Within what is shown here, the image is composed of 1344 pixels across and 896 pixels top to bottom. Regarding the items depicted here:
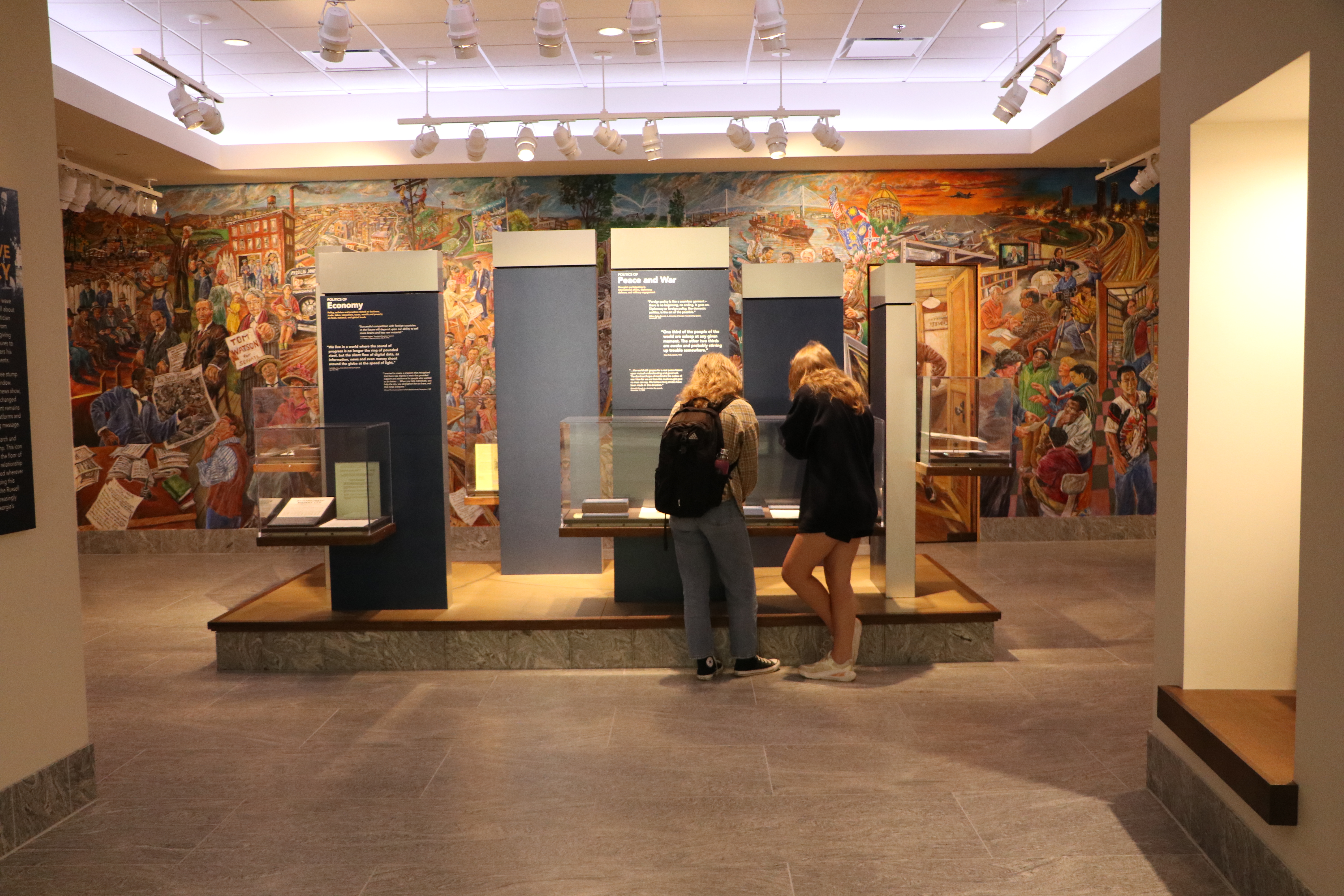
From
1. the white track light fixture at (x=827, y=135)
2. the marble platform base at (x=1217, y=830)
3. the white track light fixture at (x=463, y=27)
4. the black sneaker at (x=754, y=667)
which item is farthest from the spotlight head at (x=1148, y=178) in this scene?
the marble platform base at (x=1217, y=830)

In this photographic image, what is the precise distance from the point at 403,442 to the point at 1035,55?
5.31 metres

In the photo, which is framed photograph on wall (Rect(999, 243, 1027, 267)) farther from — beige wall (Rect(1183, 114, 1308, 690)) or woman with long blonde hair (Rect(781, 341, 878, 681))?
beige wall (Rect(1183, 114, 1308, 690))

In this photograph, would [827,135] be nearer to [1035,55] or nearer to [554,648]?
[1035,55]

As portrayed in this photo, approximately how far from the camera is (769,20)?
5.87 metres

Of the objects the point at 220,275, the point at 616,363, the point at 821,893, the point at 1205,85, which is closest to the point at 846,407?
the point at 616,363

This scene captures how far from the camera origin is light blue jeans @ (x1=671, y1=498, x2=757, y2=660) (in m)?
5.73

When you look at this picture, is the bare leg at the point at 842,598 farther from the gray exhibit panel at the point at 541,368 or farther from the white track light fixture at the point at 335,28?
the white track light fixture at the point at 335,28

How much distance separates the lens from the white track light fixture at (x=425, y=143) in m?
8.66

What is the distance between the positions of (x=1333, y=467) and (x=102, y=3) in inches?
326

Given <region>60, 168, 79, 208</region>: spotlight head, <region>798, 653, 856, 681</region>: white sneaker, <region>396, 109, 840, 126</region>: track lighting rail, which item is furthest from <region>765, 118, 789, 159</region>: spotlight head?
<region>60, 168, 79, 208</region>: spotlight head

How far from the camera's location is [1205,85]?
11.9 feet

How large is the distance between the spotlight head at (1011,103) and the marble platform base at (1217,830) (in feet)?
17.3

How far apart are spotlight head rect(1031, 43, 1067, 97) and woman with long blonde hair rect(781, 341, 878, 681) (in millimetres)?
3004

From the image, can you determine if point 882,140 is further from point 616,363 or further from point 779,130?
point 616,363
